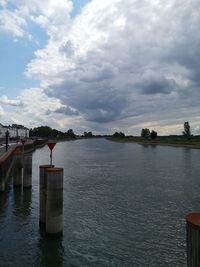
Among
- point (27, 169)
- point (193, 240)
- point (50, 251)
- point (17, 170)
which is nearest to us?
point (193, 240)

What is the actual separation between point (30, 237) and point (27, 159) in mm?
11618

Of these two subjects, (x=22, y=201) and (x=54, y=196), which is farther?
(x=22, y=201)

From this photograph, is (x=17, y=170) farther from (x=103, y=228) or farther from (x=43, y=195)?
(x=103, y=228)

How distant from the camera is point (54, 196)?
13602mm

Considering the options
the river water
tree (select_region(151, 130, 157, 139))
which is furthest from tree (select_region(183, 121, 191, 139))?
the river water

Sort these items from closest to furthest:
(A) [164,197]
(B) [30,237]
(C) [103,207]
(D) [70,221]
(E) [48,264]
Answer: (E) [48,264] < (B) [30,237] < (D) [70,221] < (C) [103,207] < (A) [164,197]

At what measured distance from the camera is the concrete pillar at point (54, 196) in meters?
13.5

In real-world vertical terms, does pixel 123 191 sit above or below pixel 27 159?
below

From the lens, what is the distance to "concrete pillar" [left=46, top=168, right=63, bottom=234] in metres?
13.5

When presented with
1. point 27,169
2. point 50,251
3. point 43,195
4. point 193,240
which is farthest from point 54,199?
point 27,169

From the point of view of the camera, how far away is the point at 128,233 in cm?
1579

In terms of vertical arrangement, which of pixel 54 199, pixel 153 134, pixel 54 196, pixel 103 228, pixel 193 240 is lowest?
pixel 103 228

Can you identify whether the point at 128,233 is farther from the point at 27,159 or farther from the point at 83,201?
the point at 27,159

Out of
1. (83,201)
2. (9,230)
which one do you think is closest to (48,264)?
(9,230)
